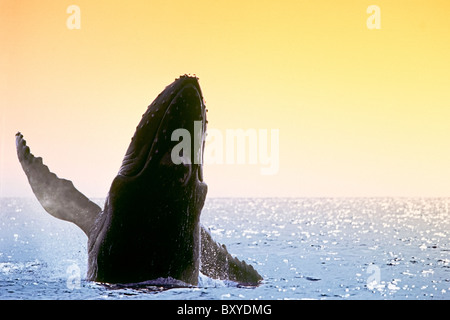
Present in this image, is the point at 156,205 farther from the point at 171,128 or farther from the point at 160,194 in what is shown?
the point at 171,128

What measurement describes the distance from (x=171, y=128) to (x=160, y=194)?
0.61 meters

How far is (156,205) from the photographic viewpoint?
514cm

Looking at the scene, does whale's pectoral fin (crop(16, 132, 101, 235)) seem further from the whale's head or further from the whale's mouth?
the whale's mouth

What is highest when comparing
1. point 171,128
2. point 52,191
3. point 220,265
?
point 171,128

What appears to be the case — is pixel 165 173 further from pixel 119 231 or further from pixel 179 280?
pixel 179 280

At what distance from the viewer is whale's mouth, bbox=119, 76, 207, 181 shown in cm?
497

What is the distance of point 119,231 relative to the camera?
5.32m

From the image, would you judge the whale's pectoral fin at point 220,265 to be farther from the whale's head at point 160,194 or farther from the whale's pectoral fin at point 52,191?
the whale's pectoral fin at point 52,191

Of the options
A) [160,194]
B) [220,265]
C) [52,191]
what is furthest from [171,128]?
[52,191]

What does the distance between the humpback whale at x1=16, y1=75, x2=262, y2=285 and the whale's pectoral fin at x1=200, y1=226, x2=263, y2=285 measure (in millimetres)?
646

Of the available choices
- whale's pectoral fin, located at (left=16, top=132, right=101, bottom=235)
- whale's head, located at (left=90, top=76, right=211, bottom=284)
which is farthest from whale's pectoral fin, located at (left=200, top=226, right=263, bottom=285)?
whale's pectoral fin, located at (left=16, top=132, right=101, bottom=235)

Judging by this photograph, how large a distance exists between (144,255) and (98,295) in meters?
0.89

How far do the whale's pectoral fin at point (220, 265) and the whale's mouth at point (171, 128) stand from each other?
1499 millimetres
